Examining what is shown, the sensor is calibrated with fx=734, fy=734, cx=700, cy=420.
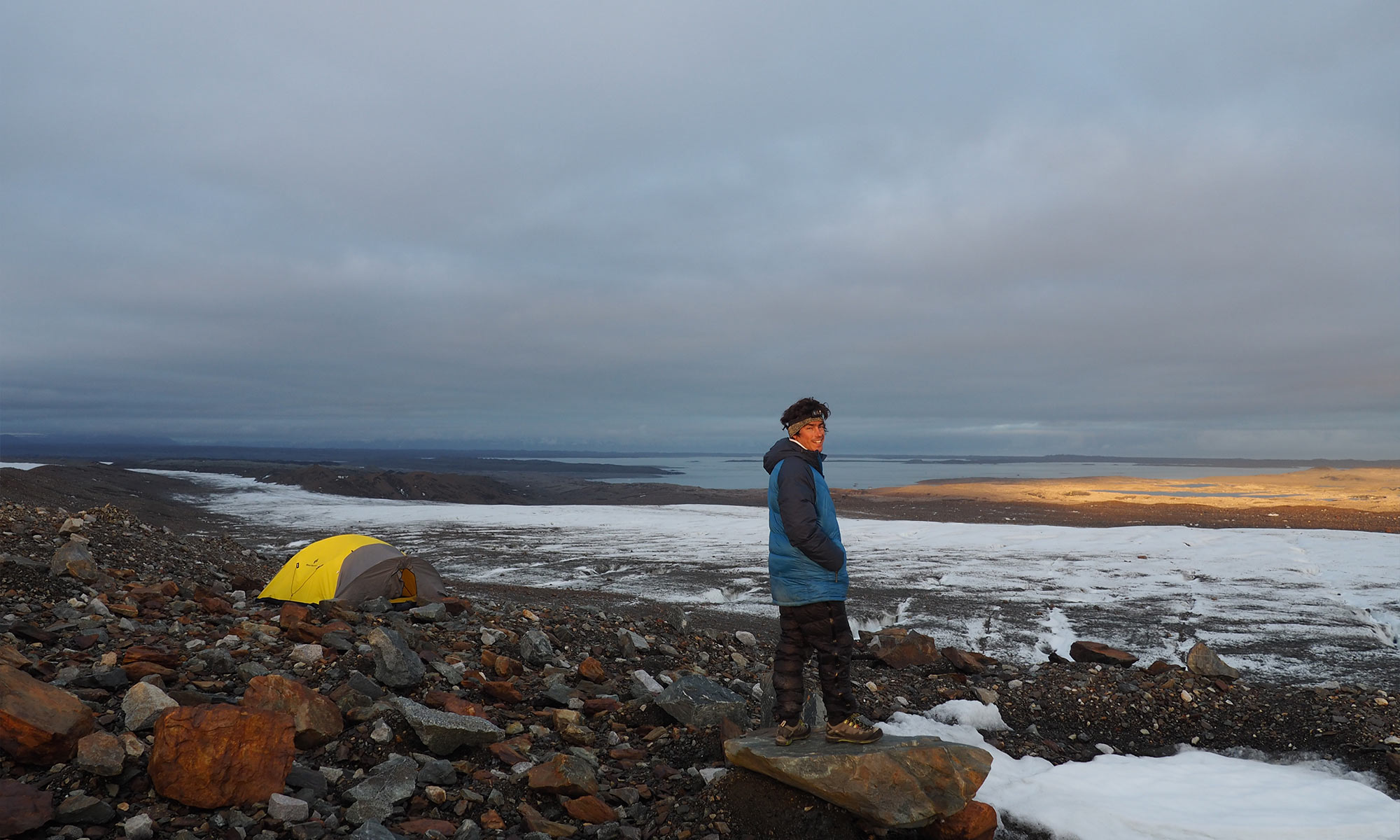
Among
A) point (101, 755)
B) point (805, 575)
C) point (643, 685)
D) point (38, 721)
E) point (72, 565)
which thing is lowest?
point (643, 685)

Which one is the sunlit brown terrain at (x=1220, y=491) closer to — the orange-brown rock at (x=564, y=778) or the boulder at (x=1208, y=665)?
the boulder at (x=1208, y=665)

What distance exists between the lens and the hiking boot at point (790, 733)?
504cm

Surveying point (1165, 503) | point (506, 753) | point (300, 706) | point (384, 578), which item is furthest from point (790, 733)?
point (1165, 503)

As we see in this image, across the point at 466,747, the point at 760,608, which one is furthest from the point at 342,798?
the point at 760,608

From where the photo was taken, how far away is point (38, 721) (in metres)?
4.41

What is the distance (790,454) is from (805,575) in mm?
885

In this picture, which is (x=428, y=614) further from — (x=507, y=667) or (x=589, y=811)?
(x=589, y=811)

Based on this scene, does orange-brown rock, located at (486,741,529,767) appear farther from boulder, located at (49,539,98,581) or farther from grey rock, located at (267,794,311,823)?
boulder, located at (49,539,98,581)

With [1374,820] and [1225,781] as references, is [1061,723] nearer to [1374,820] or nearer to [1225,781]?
[1225,781]

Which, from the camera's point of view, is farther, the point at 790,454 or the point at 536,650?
the point at 536,650

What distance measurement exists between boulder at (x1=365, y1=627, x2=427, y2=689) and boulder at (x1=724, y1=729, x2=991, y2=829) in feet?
10.8

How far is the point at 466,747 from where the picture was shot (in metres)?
5.51

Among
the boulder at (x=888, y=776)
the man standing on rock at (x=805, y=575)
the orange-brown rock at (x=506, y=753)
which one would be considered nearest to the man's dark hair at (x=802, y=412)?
the man standing on rock at (x=805, y=575)

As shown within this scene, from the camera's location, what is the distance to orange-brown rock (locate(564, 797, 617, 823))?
4879mm
